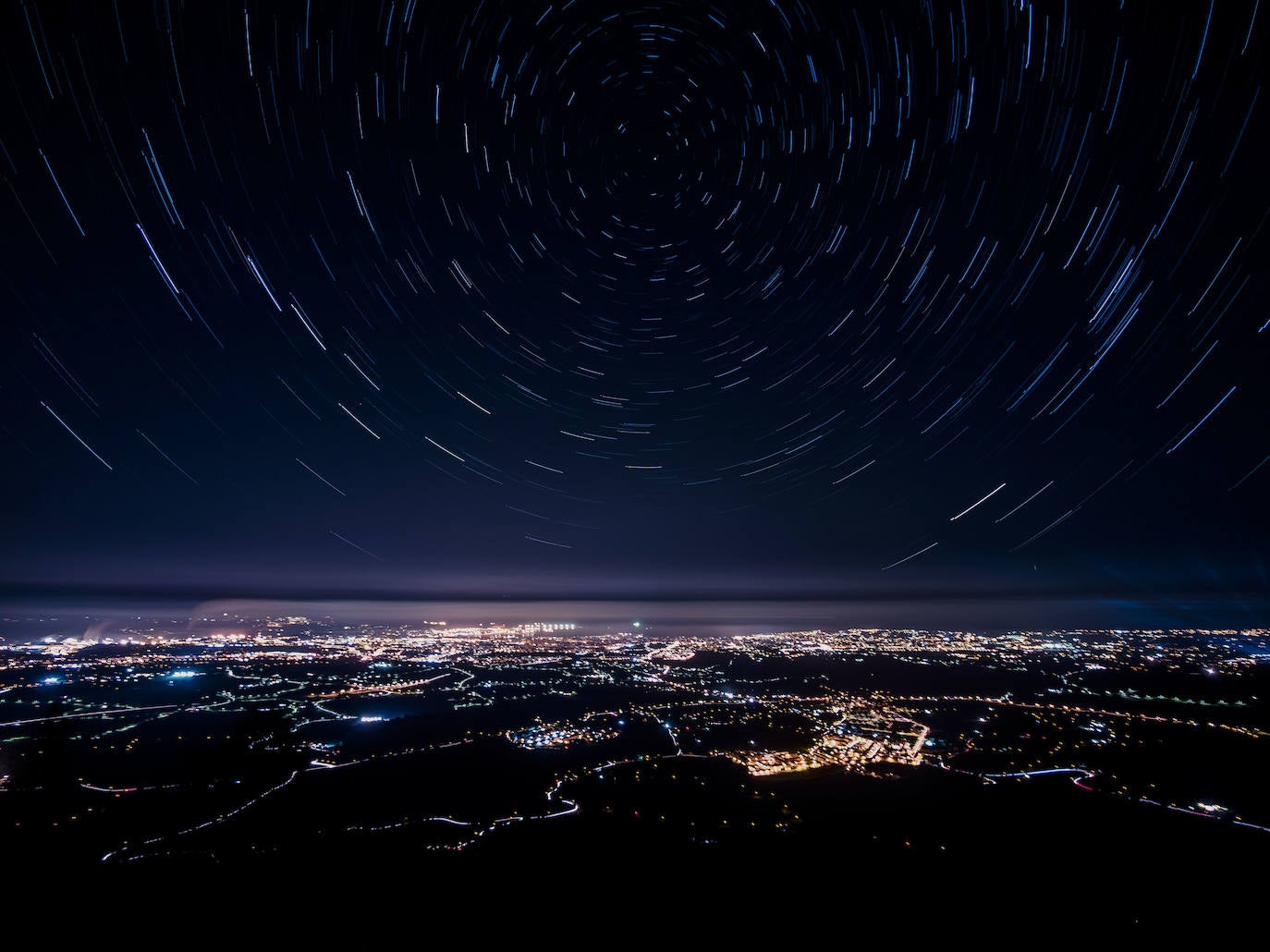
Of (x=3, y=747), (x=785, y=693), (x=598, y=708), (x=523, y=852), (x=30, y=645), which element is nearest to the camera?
(x=523, y=852)

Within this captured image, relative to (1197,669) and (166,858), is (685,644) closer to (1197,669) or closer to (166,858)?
(1197,669)

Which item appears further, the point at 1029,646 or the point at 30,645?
the point at 1029,646

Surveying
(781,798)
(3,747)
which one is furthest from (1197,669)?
(3,747)

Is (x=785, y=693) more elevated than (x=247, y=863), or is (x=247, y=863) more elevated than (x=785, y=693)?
(x=247, y=863)

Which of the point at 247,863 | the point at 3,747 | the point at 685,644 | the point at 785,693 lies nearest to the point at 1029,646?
the point at 685,644

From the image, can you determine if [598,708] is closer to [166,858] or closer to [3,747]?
[166,858]

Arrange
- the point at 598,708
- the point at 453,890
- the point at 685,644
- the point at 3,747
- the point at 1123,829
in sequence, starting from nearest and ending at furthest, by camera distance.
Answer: the point at 453,890, the point at 1123,829, the point at 3,747, the point at 598,708, the point at 685,644
